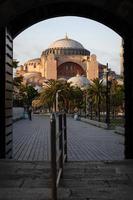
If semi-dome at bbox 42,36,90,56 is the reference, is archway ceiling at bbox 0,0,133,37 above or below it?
below

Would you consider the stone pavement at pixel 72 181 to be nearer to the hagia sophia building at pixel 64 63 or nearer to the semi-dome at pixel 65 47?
the hagia sophia building at pixel 64 63

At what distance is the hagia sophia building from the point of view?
175913mm

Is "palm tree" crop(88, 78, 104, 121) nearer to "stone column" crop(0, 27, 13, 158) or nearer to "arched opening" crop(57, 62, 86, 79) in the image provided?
"stone column" crop(0, 27, 13, 158)

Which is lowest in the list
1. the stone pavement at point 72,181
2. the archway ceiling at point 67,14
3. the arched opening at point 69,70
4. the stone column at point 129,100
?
the stone pavement at point 72,181

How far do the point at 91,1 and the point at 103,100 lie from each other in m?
79.3

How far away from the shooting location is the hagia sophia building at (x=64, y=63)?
17591cm

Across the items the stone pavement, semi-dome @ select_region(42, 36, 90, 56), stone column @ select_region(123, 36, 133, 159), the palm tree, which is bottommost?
the stone pavement

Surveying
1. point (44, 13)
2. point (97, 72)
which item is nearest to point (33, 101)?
point (97, 72)

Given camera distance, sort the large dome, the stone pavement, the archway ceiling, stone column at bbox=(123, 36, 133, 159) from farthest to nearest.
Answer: the large dome → the archway ceiling → stone column at bbox=(123, 36, 133, 159) → the stone pavement

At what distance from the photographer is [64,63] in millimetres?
177375

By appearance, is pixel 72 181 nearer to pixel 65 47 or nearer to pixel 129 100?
pixel 129 100

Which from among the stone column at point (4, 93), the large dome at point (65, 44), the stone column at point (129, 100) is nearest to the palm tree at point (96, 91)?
the stone column at point (129, 100)

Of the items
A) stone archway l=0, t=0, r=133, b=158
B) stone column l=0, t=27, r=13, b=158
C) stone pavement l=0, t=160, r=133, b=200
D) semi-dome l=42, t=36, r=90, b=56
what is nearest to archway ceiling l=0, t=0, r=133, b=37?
stone archway l=0, t=0, r=133, b=158

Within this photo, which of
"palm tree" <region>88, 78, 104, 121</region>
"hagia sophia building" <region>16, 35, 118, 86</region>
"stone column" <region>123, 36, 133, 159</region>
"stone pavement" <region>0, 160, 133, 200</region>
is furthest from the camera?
"hagia sophia building" <region>16, 35, 118, 86</region>
